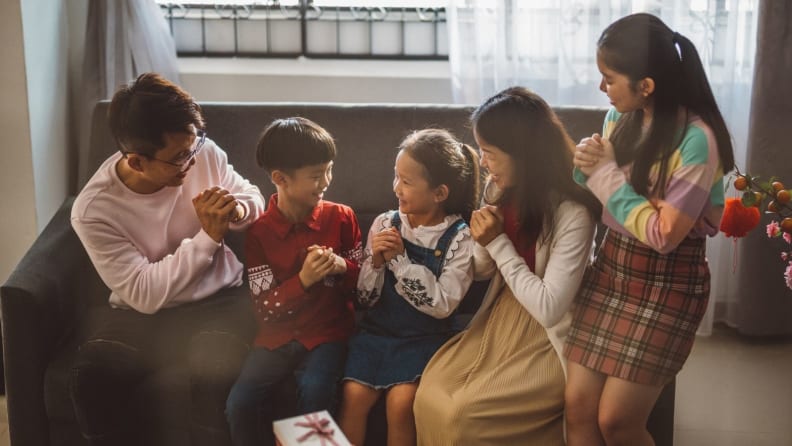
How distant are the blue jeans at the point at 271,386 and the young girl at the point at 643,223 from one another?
46cm

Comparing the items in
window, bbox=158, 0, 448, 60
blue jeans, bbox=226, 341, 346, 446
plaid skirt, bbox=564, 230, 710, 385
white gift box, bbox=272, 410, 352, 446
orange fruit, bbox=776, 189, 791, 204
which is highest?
window, bbox=158, 0, 448, 60

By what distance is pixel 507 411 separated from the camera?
171cm

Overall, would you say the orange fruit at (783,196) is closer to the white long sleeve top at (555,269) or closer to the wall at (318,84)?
the white long sleeve top at (555,269)

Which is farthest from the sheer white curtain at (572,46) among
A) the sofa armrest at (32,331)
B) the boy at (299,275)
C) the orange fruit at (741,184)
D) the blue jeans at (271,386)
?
the sofa armrest at (32,331)

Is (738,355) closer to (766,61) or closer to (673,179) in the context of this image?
(766,61)

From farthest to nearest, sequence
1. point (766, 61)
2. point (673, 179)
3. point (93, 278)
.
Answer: point (766, 61)
point (93, 278)
point (673, 179)

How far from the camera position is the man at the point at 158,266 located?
1867 millimetres

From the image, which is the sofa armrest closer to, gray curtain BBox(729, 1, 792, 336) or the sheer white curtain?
the sheer white curtain

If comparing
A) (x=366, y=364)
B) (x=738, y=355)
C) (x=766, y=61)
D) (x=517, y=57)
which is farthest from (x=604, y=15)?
(x=366, y=364)

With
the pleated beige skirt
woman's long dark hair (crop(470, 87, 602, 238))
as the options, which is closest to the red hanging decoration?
woman's long dark hair (crop(470, 87, 602, 238))

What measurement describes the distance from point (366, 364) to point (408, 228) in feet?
0.95

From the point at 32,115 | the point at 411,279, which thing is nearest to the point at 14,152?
the point at 32,115

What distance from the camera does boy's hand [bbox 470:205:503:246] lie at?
1.79 metres

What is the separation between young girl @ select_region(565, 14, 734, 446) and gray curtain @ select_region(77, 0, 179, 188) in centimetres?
159
